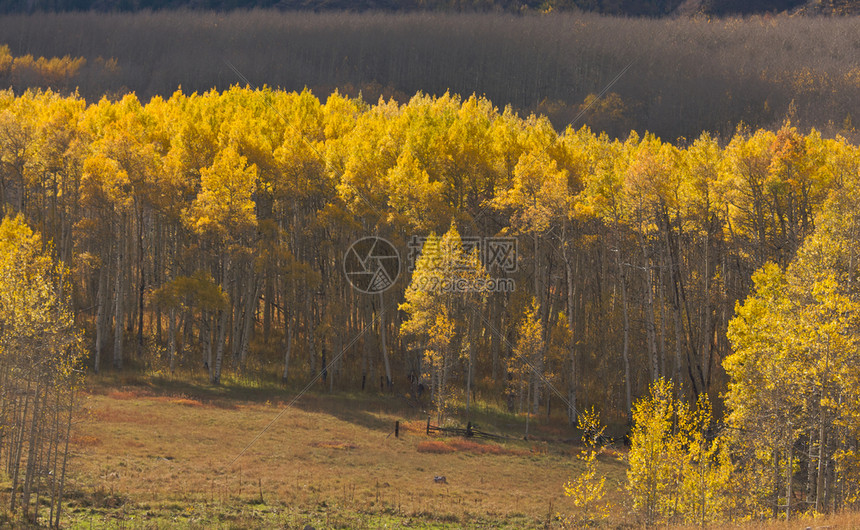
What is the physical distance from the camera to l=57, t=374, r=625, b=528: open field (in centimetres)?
2356

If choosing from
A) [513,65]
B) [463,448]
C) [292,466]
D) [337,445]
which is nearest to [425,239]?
Answer: [463,448]

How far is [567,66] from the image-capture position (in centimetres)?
16175

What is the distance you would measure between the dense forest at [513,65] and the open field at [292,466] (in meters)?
92.7

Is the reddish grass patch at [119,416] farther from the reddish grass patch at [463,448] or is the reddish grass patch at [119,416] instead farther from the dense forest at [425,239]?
the reddish grass patch at [463,448]

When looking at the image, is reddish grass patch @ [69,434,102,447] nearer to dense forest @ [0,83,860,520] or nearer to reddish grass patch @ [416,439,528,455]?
dense forest @ [0,83,860,520]

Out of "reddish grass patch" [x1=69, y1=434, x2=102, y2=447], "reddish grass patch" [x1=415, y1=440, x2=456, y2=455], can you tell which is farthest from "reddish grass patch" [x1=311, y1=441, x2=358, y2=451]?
"reddish grass patch" [x1=69, y1=434, x2=102, y2=447]

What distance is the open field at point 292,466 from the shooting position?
23562 mm

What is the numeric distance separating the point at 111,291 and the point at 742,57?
6272 inches

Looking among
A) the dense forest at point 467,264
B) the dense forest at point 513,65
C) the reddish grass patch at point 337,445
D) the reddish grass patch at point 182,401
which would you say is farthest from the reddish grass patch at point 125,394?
the dense forest at point 513,65

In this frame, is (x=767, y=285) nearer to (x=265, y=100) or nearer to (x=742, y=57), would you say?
(x=265, y=100)

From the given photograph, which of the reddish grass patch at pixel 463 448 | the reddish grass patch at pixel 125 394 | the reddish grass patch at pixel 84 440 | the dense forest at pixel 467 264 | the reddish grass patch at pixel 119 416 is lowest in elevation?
the reddish grass patch at pixel 463 448

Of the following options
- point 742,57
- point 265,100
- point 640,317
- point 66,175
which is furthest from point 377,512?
point 742,57

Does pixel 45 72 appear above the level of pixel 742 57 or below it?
below

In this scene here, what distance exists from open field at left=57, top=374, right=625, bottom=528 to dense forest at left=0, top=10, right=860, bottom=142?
92.7 meters
